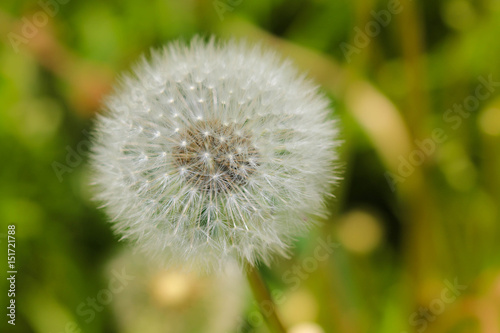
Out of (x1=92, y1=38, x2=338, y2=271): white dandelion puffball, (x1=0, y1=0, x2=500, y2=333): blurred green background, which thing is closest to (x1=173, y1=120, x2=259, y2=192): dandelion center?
(x1=92, y1=38, x2=338, y2=271): white dandelion puffball

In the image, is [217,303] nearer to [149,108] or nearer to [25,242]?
[149,108]

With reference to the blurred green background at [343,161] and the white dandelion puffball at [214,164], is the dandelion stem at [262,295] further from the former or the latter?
the blurred green background at [343,161]

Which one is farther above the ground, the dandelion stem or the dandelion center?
the dandelion center

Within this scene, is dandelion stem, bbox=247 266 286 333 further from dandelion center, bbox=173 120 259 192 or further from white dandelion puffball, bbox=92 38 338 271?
dandelion center, bbox=173 120 259 192

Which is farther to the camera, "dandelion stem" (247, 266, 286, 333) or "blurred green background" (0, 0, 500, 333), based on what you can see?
"blurred green background" (0, 0, 500, 333)

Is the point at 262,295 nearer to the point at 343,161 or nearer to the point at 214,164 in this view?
the point at 214,164

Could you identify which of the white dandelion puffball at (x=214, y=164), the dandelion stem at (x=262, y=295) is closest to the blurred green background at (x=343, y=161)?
the dandelion stem at (x=262, y=295)
